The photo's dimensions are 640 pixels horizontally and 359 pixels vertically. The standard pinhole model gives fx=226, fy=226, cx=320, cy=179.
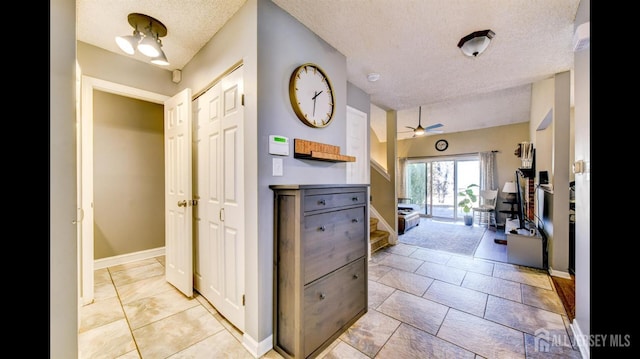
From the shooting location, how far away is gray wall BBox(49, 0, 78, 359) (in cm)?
107

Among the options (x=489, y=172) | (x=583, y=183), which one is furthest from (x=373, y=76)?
(x=489, y=172)

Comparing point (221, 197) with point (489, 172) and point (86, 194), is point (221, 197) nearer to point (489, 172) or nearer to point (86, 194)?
point (86, 194)

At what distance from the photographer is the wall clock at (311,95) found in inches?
70.1

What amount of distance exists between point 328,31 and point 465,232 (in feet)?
16.5

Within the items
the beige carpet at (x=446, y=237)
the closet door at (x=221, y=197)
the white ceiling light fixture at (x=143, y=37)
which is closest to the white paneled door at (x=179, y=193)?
the closet door at (x=221, y=197)

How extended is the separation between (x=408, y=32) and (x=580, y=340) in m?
2.70

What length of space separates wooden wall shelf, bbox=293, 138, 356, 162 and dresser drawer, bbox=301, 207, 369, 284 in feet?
1.61

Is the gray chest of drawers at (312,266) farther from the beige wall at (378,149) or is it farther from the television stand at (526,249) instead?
the beige wall at (378,149)

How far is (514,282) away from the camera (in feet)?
8.48

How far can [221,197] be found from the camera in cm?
195

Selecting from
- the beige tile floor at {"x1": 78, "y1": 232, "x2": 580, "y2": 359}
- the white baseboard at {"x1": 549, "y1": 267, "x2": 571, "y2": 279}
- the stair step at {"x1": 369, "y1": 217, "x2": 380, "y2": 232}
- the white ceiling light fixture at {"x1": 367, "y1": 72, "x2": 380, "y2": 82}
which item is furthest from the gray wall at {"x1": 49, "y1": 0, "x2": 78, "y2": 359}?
the white baseboard at {"x1": 549, "y1": 267, "x2": 571, "y2": 279}

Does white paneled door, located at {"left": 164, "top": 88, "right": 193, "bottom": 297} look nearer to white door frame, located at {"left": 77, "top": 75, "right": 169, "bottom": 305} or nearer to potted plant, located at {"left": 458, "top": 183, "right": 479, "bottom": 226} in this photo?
white door frame, located at {"left": 77, "top": 75, "right": 169, "bottom": 305}
